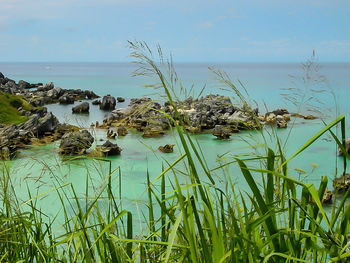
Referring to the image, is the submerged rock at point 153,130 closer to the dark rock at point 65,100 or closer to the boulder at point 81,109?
the boulder at point 81,109

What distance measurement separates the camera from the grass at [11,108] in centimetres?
1328

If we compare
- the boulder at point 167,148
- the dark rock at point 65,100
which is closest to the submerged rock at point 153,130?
the boulder at point 167,148

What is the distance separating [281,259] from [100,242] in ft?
2.17

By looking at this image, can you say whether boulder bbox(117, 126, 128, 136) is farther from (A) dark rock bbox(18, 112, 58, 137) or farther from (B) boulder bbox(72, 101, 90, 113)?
(B) boulder bbox(72, 101, 90, 113)

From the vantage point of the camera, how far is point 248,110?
1.48 metres

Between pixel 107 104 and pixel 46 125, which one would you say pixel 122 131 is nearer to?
pixel 46 125

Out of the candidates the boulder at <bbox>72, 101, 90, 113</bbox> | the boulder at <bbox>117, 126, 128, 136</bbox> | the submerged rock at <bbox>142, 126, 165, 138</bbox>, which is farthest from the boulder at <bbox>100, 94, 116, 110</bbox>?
the submerged rock at <bbox>142, 126, 165, 138</bbox>

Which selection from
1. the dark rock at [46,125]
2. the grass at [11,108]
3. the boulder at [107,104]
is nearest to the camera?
the dark rock at [46,125]

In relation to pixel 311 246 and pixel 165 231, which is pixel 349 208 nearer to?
pixel 311 246

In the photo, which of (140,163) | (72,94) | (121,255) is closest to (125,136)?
(140,163)

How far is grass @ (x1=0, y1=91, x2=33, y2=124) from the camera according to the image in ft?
43.6

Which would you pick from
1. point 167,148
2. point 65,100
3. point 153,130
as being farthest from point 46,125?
point 153,130

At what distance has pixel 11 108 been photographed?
48.3ft

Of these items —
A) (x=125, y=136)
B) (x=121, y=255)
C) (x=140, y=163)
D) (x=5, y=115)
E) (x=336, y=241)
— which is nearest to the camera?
(x=336, y=241)
